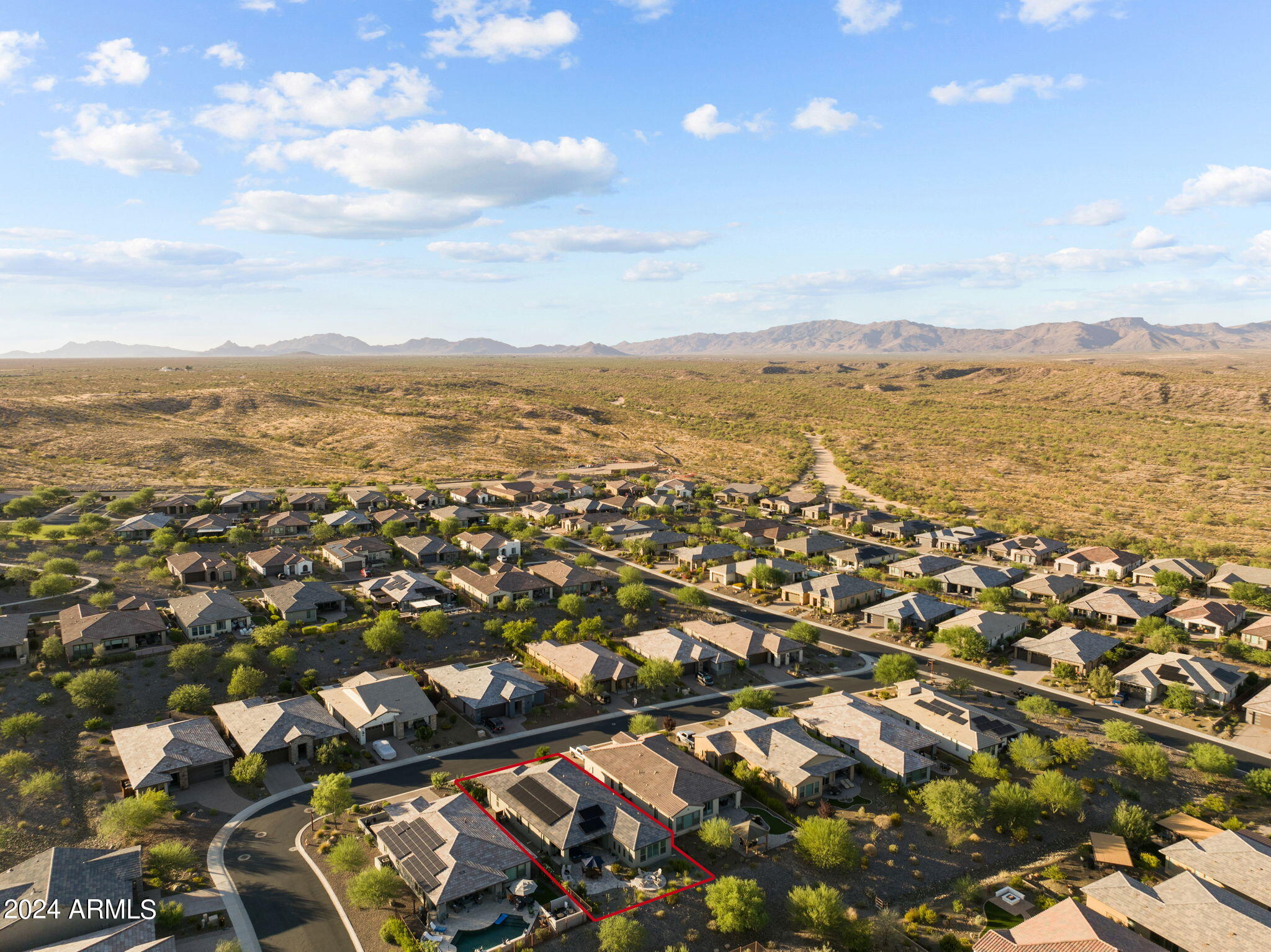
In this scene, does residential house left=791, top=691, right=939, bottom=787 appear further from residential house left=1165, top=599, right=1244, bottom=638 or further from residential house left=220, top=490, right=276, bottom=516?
residential house left=220, top=490, right=276, bottom=516

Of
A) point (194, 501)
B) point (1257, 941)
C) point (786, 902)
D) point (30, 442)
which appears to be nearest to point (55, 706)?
point (786, 902)

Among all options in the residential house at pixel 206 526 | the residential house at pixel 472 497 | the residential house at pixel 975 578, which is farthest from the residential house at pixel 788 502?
the residential house at pixel 206 526

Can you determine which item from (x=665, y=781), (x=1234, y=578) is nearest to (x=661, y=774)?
(x=665, y=781)

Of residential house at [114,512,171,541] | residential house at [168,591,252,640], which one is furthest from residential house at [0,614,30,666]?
residential house at [114,512,171,541]

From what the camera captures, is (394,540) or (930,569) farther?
(394,540)

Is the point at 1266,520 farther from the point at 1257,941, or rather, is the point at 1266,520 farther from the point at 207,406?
the point at 207,406

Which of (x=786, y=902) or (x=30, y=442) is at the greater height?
(x=30, y=442)
